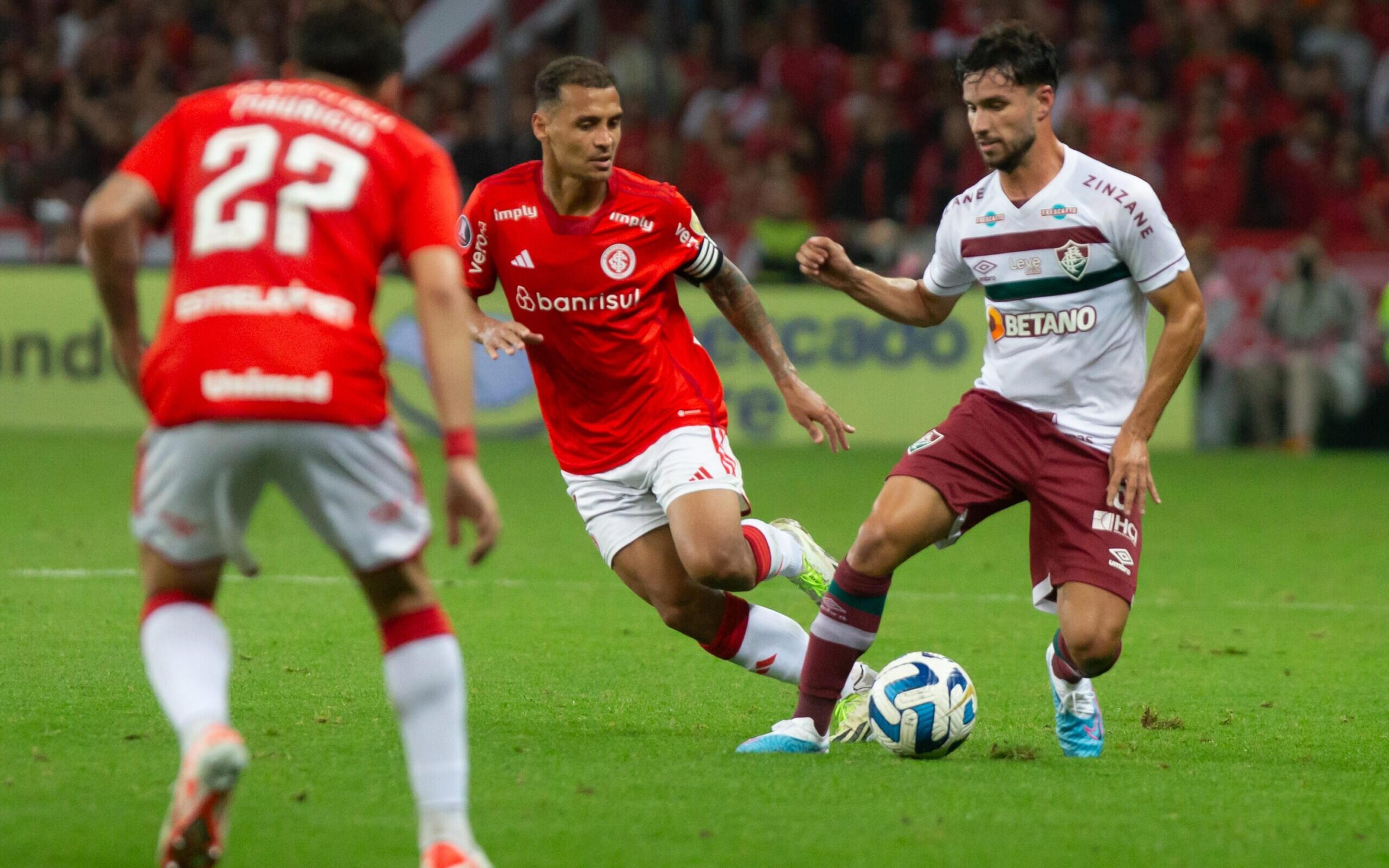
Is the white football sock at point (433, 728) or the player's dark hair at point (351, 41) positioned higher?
the player's dark hair at point (351, 41)

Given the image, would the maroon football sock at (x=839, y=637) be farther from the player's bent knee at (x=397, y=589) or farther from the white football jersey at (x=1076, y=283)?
the player's bent knee at (x=397, y=589)

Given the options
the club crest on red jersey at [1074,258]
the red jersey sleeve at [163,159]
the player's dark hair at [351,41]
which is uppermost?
the player's dark hair at [351,41]

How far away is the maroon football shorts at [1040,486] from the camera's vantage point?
5.31m

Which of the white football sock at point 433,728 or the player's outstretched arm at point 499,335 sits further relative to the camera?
the player's outstretched arm at point 499,335

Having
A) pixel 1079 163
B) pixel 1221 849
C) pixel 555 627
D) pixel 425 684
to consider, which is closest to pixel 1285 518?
pixel 555 627

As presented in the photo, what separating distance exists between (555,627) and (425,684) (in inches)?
154

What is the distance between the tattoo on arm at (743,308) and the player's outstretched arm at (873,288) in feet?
0.93

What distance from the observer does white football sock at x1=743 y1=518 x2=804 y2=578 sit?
6.00 meters

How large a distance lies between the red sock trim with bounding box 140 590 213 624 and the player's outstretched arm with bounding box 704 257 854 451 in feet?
7.48

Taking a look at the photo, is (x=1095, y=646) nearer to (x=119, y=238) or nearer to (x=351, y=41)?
(x=351, y=41)

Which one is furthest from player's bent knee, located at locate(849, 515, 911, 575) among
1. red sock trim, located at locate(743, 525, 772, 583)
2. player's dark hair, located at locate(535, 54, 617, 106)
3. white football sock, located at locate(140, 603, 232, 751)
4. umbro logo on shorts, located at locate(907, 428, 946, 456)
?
white football sock, located at locate(140, 603, 232, 751)

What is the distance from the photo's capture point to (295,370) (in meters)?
3.56

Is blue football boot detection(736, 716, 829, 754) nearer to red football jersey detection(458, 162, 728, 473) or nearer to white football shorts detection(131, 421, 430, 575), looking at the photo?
red football jersey detection(458, 162, 728, 473)

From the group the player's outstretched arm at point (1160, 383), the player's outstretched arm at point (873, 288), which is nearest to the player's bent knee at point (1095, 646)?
the player's outstretched arm at point (1160, 383)
